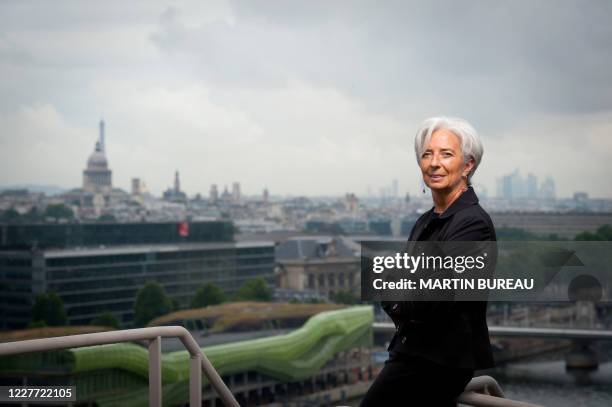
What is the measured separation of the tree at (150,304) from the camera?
21453 millimetres

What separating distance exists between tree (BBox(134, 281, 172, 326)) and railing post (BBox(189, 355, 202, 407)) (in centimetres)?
2056

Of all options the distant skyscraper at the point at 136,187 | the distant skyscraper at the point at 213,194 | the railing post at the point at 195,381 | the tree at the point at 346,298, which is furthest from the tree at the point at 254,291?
the railing post at the point at 195,381

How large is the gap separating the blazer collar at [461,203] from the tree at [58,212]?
A: 1211 inches

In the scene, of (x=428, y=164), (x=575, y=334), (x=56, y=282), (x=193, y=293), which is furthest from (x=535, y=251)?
(x=193, y=293)

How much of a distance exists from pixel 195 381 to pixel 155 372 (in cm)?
5

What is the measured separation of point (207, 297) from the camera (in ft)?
74.1

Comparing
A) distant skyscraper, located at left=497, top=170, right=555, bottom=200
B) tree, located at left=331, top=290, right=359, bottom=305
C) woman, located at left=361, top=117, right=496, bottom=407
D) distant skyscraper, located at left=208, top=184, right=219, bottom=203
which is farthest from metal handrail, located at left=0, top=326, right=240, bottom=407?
distant skyscraper, located at left=208, top=184, right=219, bottom=203

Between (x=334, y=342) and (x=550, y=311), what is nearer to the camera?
(x=550, y=311)

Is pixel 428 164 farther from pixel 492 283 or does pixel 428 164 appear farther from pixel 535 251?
pixel 535 251

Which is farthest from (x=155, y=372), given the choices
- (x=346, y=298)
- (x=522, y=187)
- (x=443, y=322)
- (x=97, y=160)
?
(x=97, y=160)

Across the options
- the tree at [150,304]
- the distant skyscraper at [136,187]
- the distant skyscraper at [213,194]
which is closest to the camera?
the tree at [150,304]

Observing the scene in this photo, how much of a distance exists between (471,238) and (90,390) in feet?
2.54

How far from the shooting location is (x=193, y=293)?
79.2 ft

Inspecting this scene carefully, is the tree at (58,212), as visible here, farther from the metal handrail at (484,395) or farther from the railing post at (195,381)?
the metal handrail at (484,395)
